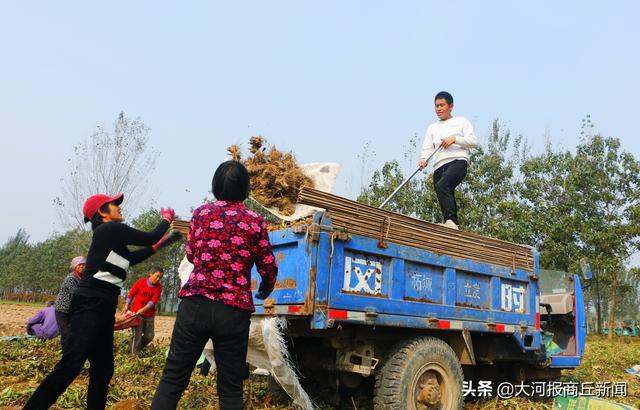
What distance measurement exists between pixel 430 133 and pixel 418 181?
15.8 meters

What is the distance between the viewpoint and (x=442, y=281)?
4.61 m

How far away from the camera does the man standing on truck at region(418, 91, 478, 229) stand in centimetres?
587

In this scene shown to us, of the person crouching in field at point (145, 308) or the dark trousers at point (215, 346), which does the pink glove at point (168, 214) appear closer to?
the dark trousers at point (215, 346)

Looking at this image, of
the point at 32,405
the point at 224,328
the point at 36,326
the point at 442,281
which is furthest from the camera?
the point at 36,326

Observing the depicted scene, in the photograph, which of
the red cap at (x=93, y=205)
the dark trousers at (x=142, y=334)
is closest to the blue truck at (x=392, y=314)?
the red cap at (x=93, y=205)

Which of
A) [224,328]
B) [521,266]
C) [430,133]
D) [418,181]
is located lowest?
[224,328]

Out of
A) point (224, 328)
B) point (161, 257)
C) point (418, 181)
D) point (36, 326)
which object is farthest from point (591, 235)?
point (161, 257)

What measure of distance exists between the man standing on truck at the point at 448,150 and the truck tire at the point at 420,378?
1.78 metres

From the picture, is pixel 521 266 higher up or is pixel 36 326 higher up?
pixel 521 266

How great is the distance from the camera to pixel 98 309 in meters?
3.48

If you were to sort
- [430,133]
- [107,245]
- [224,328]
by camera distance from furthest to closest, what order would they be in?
[430,133], [107,245], [224,328]

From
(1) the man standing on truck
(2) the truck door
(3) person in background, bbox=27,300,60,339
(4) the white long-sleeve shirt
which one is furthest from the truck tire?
(3) person in background, bbox=27,300,60,339

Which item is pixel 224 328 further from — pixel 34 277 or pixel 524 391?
pixel 34 277

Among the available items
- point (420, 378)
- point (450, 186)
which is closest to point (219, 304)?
point (420, 378)
